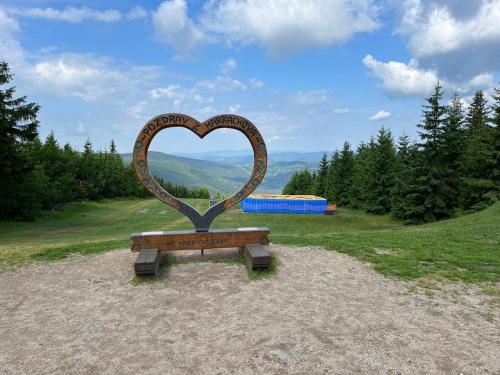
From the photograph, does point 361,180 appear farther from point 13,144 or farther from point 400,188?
point 13,144

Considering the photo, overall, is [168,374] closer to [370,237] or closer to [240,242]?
[240,242]

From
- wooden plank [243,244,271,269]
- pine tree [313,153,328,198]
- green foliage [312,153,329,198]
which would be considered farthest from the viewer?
pine tree [313,153,328,198]

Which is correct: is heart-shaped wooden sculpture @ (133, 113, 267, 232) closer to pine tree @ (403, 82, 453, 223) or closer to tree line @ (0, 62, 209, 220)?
tree line @ (0, 62, 209, 220)

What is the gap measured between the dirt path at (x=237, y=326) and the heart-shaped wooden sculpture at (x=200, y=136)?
1717 millimetres

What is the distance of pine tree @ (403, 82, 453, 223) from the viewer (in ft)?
93.5

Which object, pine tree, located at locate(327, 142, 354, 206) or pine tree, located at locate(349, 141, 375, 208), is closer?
pine tree, located at locate(349, 141, 375, 208)

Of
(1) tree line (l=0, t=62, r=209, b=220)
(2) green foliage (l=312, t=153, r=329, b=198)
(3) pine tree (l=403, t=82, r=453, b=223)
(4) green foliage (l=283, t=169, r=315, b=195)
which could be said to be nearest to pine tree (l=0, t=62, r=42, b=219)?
(1) tree line (l=0, t=62, r=209, b=220)

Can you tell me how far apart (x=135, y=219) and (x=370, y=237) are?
25756 millimetres

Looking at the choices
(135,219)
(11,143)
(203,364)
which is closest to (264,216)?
(135,219)

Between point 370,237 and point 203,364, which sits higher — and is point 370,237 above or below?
above

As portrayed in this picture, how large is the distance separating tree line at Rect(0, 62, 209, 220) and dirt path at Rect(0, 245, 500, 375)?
18.0 m

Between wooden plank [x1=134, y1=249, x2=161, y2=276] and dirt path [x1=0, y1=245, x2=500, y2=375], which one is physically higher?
wooden plank [x1=134, y1=249, x2=161, y2=276]

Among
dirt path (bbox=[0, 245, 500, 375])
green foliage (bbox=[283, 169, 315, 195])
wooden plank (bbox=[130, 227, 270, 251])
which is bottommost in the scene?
dirt path (bbox=[0, 245, 500, 375])

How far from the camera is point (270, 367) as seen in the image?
4.85 meters
